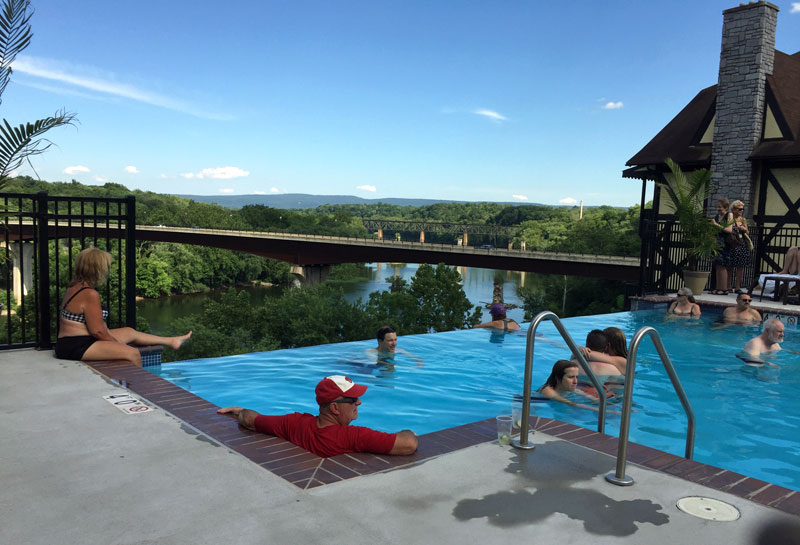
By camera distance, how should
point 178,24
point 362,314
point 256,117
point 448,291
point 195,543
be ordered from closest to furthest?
point 195,543 < point 362,314 < point 448,291 < point 178,24 < point 256,117

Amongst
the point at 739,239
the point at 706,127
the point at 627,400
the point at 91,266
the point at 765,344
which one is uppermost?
the point at 706,127

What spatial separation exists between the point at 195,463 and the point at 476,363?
6.74 meters

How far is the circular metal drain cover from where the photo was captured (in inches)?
139

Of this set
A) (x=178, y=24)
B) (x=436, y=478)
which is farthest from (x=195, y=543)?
(x=178, y=24)

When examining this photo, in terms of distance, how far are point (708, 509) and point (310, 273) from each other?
5409 cm

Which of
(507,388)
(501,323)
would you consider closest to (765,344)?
(501,323)

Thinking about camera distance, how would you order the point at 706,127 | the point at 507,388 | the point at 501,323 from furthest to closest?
1. the point at 706,127
2. the point at 501,323
3. the point at 507,388

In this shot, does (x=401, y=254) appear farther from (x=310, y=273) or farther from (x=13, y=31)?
(x=13, y=31)

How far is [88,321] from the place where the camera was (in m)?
6.72

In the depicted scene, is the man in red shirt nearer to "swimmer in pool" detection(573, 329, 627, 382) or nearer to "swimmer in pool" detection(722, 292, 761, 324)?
"swimmer in pool" detection(573, 329, 627, 382)

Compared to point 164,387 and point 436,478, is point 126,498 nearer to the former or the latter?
point 436,478

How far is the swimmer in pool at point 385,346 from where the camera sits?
31.5 feet

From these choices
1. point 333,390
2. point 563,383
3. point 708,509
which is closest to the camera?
point 708,509

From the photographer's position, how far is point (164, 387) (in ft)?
19.5
